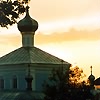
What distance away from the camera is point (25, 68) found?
5128 centimetres

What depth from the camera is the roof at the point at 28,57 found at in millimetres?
52156

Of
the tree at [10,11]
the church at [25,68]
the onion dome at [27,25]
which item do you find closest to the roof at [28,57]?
the church at [25,68]

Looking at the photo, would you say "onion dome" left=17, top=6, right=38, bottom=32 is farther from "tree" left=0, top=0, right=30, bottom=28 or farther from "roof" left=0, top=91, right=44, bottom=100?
"tree" left=0, top=0, right=30, bottom=28

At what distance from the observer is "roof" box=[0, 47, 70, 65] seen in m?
52.2

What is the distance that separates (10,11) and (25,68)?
28132 millimetres

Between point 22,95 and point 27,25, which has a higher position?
point 27,25

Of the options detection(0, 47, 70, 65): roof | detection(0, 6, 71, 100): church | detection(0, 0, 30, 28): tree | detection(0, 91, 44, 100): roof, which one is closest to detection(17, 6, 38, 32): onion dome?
detection(0, 6, 71, 100): church

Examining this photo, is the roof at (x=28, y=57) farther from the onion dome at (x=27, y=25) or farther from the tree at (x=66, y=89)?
the tree at (x=66, y=89)

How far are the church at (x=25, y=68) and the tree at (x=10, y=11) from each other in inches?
1015

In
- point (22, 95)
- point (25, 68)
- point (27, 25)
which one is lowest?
point (22, 95)

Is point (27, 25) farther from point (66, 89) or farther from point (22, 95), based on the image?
point (66, 89)

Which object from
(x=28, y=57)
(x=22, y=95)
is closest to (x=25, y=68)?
(x=28, y=57)

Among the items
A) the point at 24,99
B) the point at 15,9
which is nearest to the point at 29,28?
the point at 24,99

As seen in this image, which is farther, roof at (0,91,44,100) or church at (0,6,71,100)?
church at (0,6,71,100)
